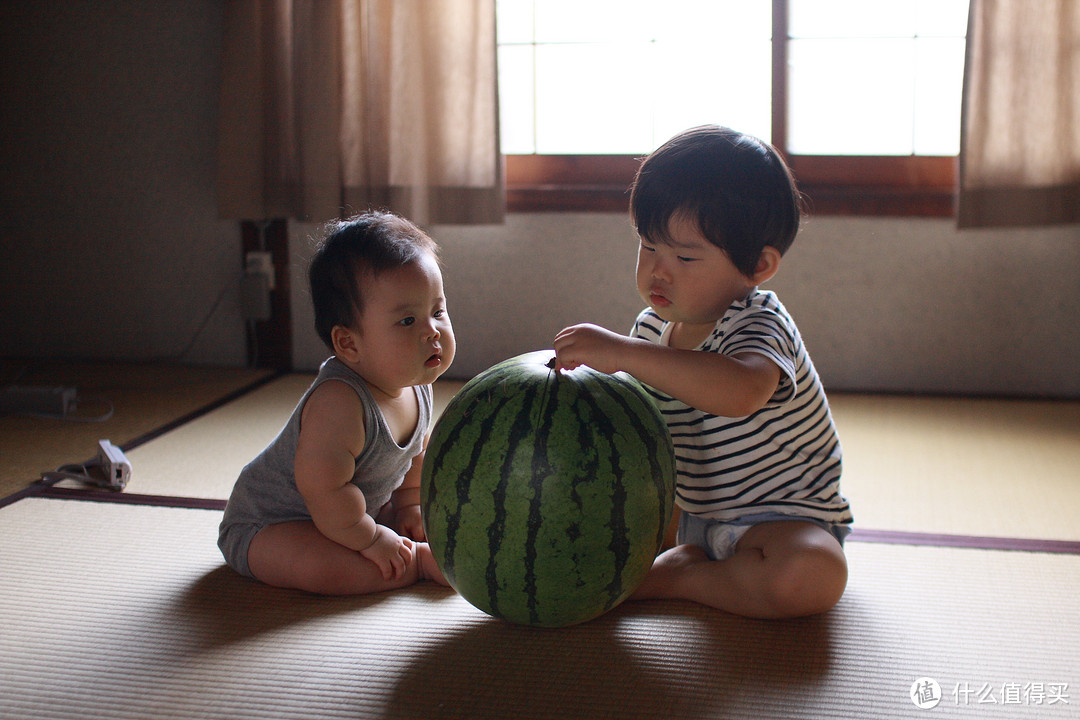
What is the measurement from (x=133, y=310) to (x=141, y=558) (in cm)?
202

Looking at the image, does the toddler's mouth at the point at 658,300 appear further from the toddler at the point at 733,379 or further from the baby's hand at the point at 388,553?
the baby's hand at the point at 388,553

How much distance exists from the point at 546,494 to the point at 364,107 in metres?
2.16

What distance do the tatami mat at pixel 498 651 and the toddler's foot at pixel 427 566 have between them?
3cm

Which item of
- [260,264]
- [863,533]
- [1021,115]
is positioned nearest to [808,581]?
[863,533]

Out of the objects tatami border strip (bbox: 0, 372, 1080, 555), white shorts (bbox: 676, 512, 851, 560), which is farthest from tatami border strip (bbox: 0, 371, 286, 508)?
white shorts (bbox: 676, 512, 851, 560)

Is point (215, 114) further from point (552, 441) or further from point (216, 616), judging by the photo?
point (552, 441)

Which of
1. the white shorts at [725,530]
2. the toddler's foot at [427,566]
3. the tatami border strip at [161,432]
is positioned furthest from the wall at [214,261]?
the toddler's foot at [427,566]

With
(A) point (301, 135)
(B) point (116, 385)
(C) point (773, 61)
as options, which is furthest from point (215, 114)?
(C) point (773, 61)

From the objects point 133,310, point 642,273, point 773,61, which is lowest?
point 133,310

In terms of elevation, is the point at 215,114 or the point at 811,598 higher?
the point at 215,114

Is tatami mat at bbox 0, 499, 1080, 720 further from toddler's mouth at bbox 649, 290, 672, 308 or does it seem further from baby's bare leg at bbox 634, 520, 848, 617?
toddler's mouth at bbox 649, 290, 672, 308

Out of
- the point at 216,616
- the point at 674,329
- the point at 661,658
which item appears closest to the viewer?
the point at 661,658

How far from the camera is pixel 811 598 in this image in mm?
1381

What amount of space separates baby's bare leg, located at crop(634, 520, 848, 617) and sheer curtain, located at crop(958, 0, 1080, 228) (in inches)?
68.0
